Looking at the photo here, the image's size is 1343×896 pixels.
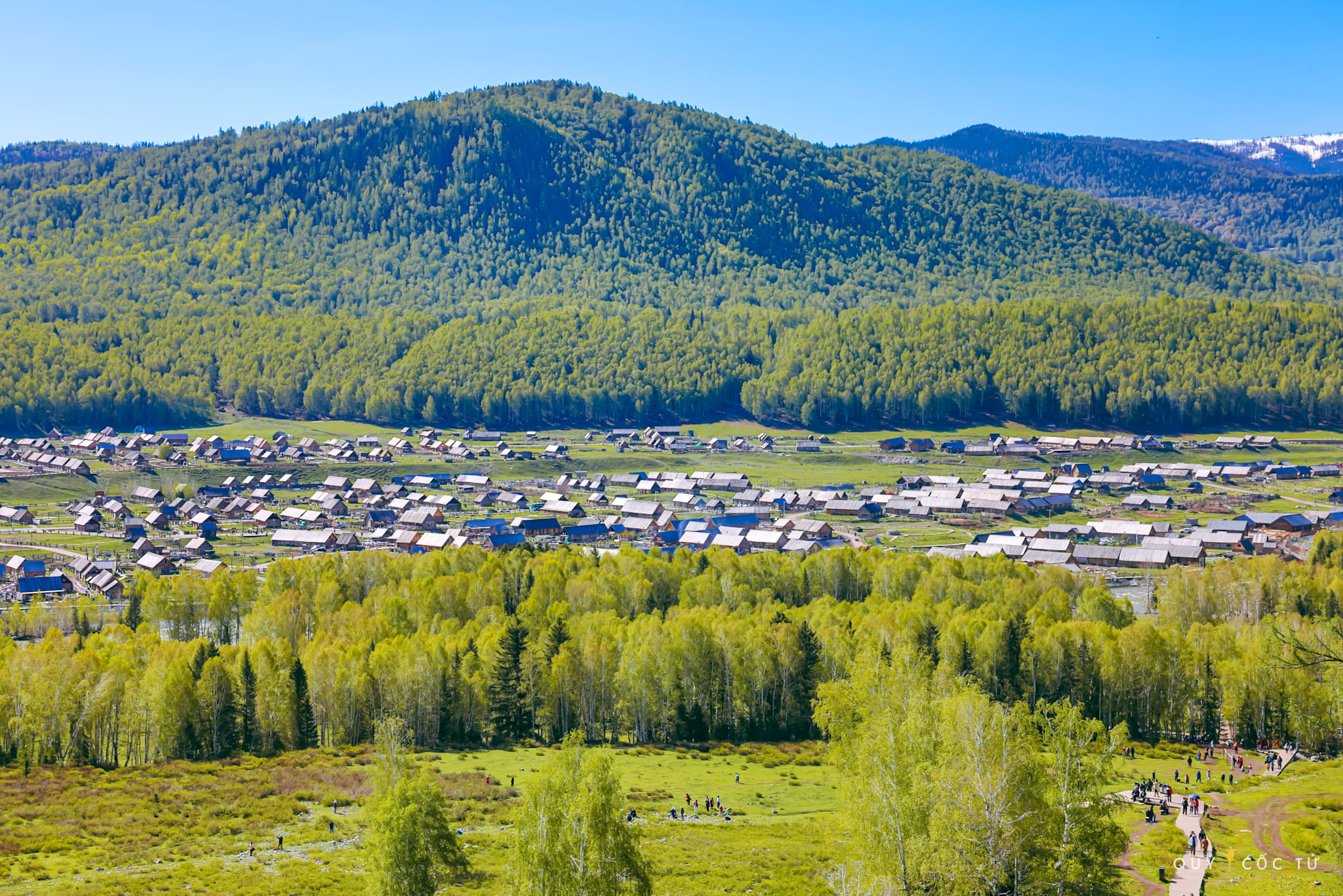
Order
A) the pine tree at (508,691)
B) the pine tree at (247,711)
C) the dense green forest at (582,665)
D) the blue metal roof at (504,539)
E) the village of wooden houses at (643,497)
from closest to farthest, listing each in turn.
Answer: the dense green forest at (582,665) → the pine tree at (247,711) → the pine tree at (508,691) → the village of wooden houses at (643,497) → the blue metal roof at (504,539)

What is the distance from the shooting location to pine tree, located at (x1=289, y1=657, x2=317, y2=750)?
5403 centimetres

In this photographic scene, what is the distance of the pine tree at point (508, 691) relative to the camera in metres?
56.6

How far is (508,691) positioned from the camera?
5700cm

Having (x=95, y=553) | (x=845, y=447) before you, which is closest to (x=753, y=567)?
(x=95, y=553)

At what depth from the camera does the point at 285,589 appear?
72.1 m

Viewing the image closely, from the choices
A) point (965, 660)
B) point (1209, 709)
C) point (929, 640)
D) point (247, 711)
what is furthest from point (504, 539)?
point (1209, 709)

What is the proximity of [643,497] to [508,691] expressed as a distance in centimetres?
7452

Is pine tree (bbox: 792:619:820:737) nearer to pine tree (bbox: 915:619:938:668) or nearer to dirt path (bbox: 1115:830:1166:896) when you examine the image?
pine tree (bbox: 915:619:938:668)

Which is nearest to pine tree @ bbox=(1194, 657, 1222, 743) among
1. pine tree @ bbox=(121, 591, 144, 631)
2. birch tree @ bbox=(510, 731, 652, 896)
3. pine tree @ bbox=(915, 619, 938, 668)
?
pine tree @ bbox=(915, 619, 938, 668)

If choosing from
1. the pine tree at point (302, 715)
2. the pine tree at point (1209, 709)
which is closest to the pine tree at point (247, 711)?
the pine tree at point (302, 715)

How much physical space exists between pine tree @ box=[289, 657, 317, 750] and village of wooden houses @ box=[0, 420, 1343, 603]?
99.9 ft

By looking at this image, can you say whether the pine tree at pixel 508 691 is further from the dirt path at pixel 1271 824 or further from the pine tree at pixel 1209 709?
the pine tree at pixel 1209 709

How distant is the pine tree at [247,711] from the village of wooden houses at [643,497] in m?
30.2

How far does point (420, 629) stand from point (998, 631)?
95.7 ft
